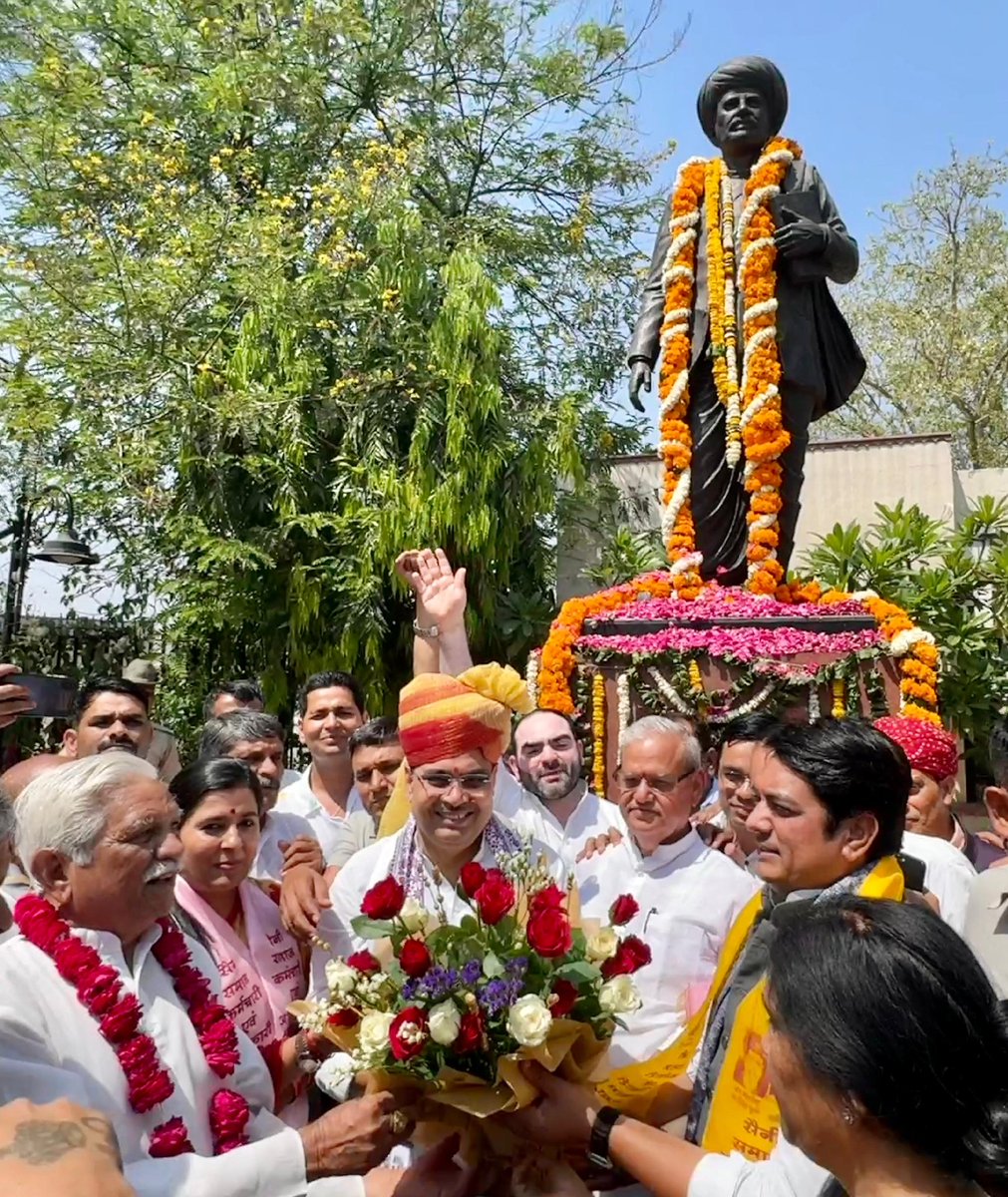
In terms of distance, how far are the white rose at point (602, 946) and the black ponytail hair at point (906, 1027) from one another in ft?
1.81

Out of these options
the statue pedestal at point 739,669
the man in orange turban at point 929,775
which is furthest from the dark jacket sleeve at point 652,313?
the man in orange turban at point 929,775

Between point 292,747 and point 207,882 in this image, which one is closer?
point 207,882

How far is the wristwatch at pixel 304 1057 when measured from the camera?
8.92 feet

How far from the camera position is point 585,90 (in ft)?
50.0

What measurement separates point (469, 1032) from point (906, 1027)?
0.75m

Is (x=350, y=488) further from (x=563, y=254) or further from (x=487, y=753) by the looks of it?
(x=487, y=753)

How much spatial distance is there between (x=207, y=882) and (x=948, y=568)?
10007 millimetres

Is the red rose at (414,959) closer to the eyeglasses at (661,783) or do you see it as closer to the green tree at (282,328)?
the eyeglasses at (661,783)

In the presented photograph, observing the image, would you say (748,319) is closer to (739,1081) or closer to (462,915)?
(462,915)

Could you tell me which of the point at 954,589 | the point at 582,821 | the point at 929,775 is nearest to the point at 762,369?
the point at 582,821

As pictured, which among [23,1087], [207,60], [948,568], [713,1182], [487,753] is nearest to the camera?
[23,1087]

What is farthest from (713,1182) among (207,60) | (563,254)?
(207,60)

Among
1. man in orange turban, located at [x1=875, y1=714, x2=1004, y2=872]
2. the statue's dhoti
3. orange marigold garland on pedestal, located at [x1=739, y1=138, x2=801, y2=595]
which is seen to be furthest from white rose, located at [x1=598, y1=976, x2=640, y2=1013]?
the statue's dhoti

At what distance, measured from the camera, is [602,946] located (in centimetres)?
207
